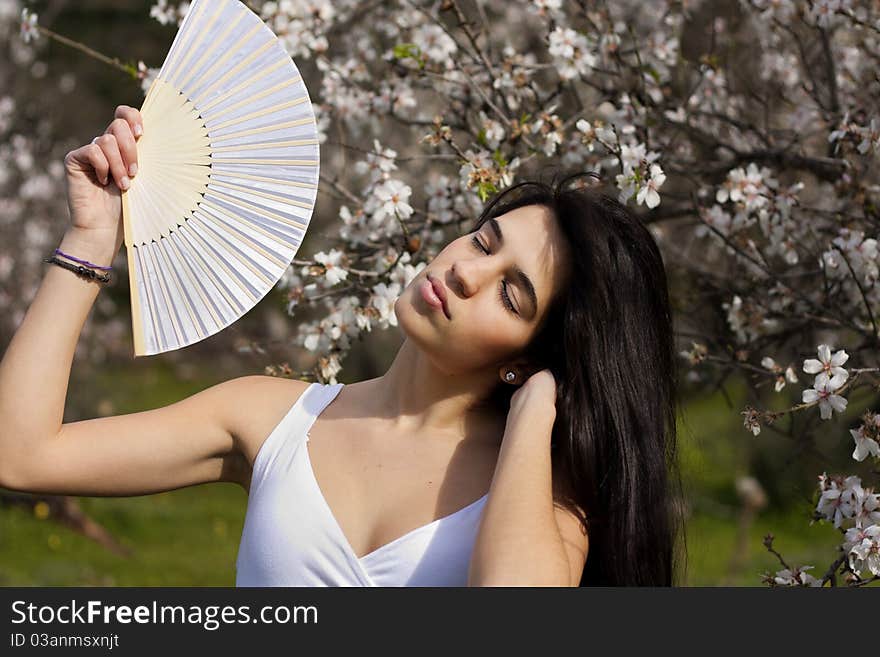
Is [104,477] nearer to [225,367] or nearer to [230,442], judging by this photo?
[230,442]

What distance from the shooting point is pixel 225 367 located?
31.3ft

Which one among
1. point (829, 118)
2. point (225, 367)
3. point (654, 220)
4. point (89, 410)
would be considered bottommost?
point (225, 367)

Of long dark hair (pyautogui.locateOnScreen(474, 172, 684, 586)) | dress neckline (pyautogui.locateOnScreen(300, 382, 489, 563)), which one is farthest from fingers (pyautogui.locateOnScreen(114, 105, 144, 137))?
long dark hair (pyautogui.locateOnScreen(474, 172, 684, 586))

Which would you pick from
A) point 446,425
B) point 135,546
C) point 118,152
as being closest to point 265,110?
point 118,152

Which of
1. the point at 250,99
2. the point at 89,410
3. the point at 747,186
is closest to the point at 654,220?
the point at 747,186

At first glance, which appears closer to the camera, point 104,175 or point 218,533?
point 104,175

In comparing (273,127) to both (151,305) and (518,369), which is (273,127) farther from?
(518,369)

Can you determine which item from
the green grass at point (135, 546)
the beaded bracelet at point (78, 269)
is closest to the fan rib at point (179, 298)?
the beaded bracelet at point (78, 269)

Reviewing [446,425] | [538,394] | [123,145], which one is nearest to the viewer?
[123,145]

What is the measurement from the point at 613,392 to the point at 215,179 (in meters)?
0.75

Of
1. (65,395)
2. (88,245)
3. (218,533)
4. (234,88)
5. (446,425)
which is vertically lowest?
(218,533)

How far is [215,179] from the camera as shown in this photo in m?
1.79

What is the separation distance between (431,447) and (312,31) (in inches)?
62.1

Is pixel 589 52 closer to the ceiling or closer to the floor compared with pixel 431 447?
closer to the ceiling
